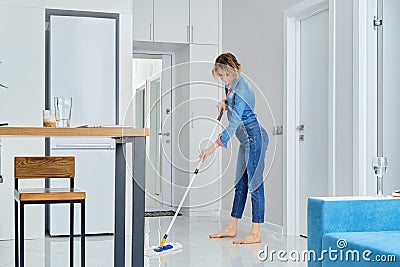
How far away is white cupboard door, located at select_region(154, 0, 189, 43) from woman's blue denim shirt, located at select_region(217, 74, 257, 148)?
14.9 feet

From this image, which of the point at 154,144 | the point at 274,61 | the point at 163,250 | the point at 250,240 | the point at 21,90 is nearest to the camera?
the point at 154,144

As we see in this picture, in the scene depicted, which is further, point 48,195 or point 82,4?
point 82,4

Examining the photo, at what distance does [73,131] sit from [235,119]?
688 millimetres

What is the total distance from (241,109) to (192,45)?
4618mm

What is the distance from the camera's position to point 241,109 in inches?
111

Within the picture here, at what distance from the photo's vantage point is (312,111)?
5438 millimetres

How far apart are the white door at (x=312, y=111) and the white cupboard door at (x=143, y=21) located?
215 centimetres

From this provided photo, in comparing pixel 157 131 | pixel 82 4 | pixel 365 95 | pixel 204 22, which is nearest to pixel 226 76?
pixel 157 131

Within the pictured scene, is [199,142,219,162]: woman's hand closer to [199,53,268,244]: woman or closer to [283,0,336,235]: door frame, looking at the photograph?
[199,53,268,244]: woman

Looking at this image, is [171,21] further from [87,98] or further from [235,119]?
[235,119]

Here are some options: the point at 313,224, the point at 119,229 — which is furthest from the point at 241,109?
the point at 119,229

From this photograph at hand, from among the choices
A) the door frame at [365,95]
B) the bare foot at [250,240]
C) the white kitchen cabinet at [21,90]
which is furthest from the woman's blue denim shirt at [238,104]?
the white kitchen cabinet at [21,90]

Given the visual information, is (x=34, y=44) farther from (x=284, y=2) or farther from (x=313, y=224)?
(x=313, y=224)

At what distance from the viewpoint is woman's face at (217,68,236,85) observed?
2730mm
